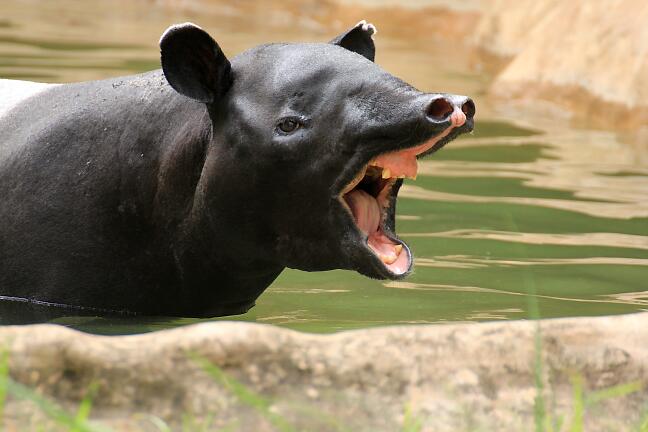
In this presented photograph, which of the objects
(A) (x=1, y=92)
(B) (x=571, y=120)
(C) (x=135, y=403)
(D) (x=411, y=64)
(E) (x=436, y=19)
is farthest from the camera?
(E) (x=436, y=19)

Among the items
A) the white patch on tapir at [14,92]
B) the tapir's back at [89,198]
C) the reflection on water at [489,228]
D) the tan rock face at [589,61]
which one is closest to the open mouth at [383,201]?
the reflection on water at [489,228]

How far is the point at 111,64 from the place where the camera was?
13.2 metres

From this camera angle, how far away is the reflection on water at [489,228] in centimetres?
675

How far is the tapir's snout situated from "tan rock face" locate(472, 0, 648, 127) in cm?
682

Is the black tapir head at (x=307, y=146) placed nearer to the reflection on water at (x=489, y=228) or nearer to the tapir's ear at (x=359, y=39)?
the tapir's ear at (x=359, y=39)

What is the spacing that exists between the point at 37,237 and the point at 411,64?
8999 mm

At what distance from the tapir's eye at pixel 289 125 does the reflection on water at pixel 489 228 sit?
3.50 feet

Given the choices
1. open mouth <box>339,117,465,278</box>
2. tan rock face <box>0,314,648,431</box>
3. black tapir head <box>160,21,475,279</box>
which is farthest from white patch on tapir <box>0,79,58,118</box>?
tan rock face <box>0,314,648,431</box>

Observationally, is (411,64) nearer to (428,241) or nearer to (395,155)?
(428,241)

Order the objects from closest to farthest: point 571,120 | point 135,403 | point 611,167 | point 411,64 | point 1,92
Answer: point 135,403, point 1,92, point 611,167, point 571,120, point 411,64

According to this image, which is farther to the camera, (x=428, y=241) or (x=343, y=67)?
(x=428, y=241)

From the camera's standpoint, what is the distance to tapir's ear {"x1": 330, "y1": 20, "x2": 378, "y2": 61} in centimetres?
623

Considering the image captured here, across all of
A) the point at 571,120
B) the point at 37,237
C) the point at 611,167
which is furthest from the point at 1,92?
the point at 571,120

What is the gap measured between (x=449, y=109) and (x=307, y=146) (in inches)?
26.5
